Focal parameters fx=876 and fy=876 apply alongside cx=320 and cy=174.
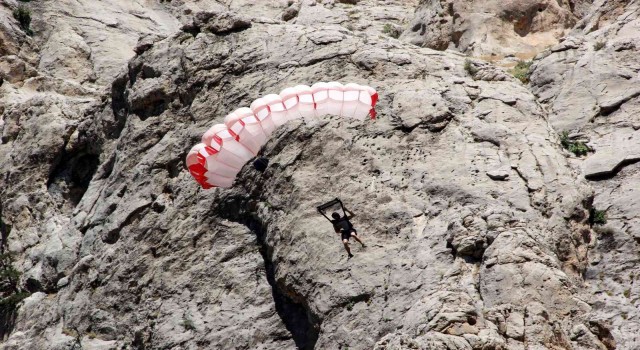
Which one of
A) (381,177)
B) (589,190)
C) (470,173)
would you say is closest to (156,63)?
(381,177)

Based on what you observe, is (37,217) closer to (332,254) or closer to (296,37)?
(296,37)

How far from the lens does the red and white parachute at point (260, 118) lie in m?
27.4

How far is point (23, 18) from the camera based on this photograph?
45.7 m

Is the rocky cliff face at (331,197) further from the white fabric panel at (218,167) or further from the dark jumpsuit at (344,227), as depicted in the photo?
the white fabric panel at (218,167)

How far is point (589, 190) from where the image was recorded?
984 inches

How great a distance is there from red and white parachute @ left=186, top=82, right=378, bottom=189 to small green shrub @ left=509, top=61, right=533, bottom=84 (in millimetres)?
6490

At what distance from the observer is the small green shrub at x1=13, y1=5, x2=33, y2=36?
149 feet

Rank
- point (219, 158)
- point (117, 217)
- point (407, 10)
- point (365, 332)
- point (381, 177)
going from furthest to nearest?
point (407, 10), point (117, 217), point (219, 158), point (381, 177), point (365, 332)

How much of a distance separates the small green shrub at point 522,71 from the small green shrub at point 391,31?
9848mm

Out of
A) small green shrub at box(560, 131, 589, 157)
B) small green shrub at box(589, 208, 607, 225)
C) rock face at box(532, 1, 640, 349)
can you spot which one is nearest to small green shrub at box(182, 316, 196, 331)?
rock face at box(532, 1, 640, 349)

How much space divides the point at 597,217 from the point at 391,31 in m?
20.4

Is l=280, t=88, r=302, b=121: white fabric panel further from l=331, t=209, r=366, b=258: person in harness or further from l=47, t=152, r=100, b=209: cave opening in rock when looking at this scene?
l=47, t=152, r=100, b=209: cave opening in rock

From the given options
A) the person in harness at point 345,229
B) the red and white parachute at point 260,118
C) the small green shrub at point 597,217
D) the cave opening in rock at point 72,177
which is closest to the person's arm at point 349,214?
the person in harness at point 345,229

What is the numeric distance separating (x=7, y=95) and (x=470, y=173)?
81.6 ft
